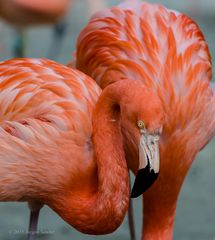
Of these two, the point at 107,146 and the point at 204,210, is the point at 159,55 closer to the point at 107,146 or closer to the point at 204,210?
the point at 107,146

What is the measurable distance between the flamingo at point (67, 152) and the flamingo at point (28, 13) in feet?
13.7

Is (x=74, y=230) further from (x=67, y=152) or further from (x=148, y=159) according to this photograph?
(x=148, y=159)

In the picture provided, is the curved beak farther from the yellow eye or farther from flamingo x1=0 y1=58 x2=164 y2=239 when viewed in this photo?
flamingo x1=0 y1=58 x2=164 y2=239

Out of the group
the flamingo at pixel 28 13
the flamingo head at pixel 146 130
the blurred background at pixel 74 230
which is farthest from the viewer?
the flamingo at pixel 28 13

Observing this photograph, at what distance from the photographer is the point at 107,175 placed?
11.2 feet

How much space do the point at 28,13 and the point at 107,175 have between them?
4.57 m

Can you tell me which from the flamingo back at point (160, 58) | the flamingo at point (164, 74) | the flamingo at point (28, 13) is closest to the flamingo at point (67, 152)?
the flamingo at point (164, 74)

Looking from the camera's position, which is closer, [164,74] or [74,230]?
[164,74]

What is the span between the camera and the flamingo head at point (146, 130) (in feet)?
10.2

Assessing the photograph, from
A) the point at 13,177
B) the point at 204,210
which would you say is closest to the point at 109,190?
the point at 13,177

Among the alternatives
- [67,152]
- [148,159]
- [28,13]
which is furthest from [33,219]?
[28,13]

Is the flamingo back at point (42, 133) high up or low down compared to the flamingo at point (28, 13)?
up

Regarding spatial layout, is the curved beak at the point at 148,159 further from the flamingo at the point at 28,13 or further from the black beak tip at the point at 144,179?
the flamingo at the point at 28,13

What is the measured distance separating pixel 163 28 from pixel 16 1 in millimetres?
3888
